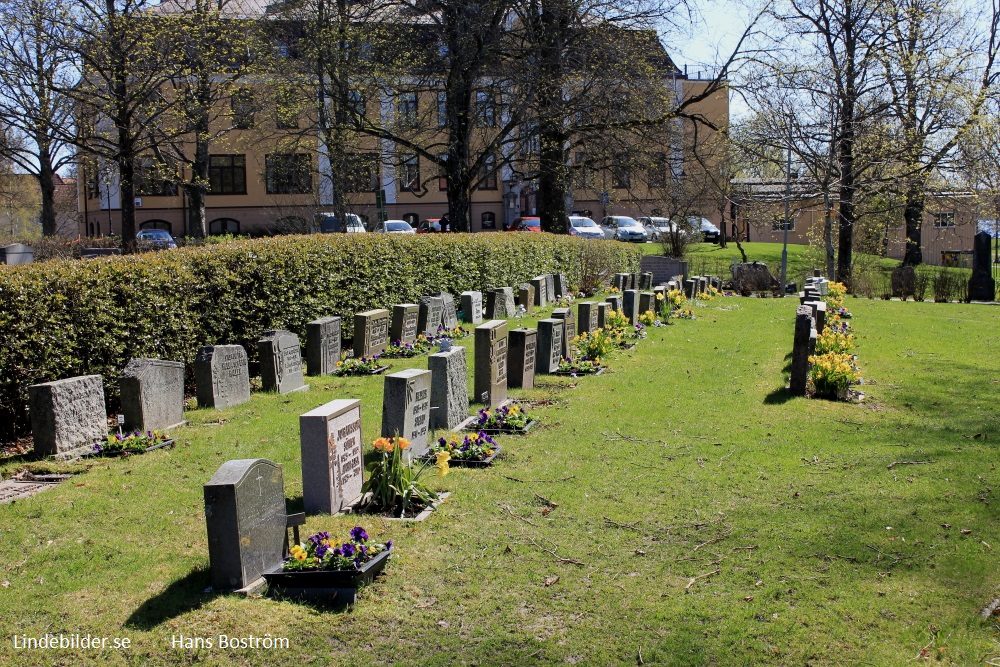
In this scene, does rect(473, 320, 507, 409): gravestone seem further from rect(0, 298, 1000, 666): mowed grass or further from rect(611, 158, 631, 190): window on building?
rect(611, 158, 631, 190): window on building

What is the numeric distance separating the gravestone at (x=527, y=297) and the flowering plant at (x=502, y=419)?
1072 centimetres

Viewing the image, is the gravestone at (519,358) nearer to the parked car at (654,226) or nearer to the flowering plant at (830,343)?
the flowering plant at (830,343)

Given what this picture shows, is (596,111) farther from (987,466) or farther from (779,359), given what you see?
(987,466)

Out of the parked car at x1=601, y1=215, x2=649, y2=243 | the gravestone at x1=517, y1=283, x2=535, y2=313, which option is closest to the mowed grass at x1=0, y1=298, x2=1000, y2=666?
the gravestone at x1=517, y1=283, x2=535, y2=313

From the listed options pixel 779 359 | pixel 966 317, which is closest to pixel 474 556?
pixel 779 359

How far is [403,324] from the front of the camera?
15.1 metres

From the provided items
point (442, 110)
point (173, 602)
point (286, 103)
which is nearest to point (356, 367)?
point (173, 602)

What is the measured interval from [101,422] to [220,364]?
1.76m

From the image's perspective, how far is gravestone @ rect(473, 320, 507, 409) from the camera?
34.0 feet

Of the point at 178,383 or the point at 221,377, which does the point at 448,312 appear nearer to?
the point at 221,377

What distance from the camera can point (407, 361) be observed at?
13.5 metres

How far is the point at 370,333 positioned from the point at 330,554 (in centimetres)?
869

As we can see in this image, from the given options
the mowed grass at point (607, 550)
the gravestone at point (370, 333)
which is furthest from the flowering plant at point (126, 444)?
the gravestone at point (370, 333)

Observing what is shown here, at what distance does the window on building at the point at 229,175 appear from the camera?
54438 millimetres
